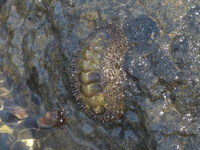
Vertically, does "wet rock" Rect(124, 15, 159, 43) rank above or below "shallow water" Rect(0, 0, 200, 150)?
above

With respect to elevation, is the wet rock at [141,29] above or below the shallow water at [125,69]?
above

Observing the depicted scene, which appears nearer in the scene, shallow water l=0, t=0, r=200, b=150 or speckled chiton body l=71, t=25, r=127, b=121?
shallow water l=0, t=0, r=200, b=150

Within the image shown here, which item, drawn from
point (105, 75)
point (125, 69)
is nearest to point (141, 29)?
point (125, 69)

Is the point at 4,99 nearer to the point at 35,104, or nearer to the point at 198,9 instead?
the point at 35,104

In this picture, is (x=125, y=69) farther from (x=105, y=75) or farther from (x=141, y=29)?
(x=141, y=29)
